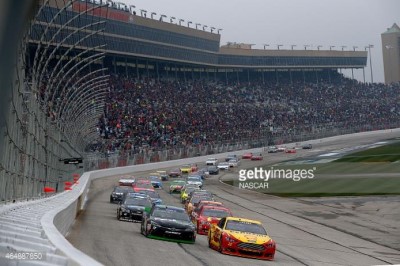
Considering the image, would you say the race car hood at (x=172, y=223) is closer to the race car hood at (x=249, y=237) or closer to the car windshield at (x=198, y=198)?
the race car hood at (x=249, y=237)

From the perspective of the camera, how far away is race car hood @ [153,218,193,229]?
67.1 ft

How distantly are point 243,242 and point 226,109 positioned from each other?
85.1m

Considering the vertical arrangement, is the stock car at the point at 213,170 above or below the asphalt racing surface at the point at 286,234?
above

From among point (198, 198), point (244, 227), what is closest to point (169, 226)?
point (244, 227)

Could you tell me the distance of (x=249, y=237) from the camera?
61.0 feet

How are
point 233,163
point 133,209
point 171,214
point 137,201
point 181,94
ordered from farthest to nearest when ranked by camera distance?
1. point 181,94
2. point 233,163
3. point 137,201
4. point 133,209
5. point 171,214

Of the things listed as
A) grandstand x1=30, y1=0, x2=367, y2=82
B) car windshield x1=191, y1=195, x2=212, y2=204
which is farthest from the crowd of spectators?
car windshield x1=191, y1=195, x2=212, y2=204

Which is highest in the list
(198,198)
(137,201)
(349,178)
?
(349,178)

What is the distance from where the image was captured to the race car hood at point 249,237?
1830 cm

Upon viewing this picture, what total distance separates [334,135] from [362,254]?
8714 centimetres

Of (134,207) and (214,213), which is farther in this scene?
(134,207)

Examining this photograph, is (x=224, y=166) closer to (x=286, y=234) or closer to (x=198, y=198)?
(x=198, y=198)

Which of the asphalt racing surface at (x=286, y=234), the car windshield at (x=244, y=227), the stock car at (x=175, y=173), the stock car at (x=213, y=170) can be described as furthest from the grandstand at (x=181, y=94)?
the car windshield at (x=244, y=227)

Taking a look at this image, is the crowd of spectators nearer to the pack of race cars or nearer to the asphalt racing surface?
the asphalt racing surface
